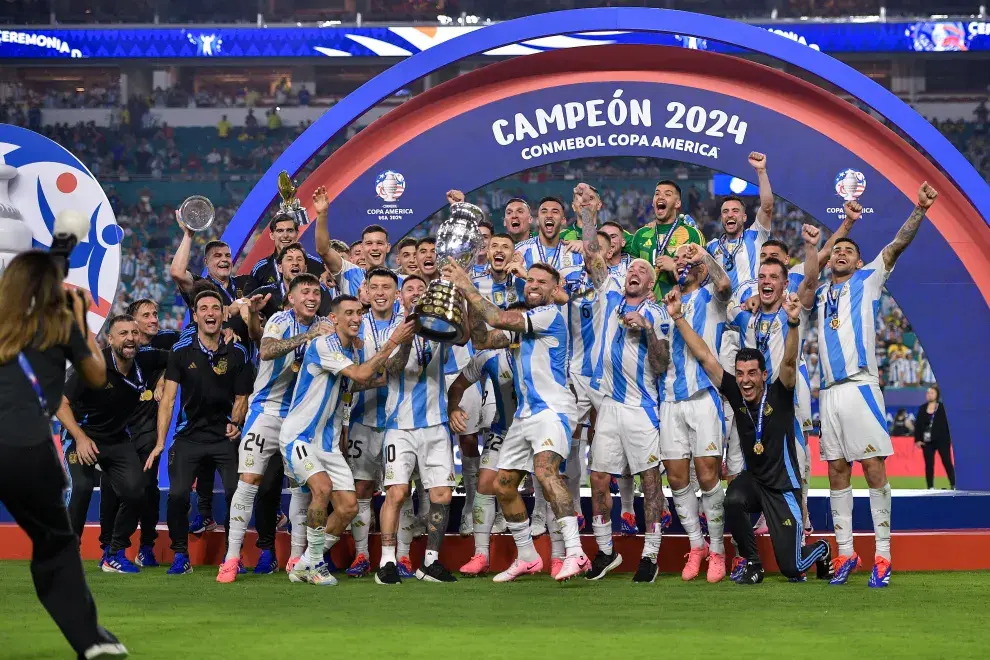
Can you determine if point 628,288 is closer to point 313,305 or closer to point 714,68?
point 313,305

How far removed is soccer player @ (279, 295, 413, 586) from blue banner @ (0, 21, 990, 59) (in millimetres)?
26638

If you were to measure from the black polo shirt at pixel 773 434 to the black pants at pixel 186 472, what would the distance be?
3.53 m

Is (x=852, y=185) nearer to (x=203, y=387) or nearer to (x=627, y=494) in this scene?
(x=627, y=494)

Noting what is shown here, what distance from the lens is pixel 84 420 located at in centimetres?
926

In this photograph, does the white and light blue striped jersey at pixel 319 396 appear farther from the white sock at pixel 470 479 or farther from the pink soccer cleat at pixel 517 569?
the pink soccer cleat at pixel 517 569

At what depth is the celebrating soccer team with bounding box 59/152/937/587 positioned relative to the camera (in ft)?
27.3

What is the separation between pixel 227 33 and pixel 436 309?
98.9 ft

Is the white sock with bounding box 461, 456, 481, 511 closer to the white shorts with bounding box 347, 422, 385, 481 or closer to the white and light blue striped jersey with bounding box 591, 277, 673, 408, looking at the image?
the white shorts with bounding box 347, 422, 385, 481

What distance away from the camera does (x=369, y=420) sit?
8.77 m

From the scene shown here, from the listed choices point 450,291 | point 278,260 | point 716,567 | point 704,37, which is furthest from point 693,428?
point 704,37

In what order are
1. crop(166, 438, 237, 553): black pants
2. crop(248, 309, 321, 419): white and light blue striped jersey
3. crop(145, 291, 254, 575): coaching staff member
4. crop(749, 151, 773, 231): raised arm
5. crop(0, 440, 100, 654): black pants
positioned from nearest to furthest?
crop(0, 440, 100, 654): black pants < crop(248, 309, 321, 419): white and light blue striped jersey < crop(166, 438, 237, 553): black pants < crop(145, 291, 254, 575): coaching staff member < crop(749, 151, 773, 231): raised arm

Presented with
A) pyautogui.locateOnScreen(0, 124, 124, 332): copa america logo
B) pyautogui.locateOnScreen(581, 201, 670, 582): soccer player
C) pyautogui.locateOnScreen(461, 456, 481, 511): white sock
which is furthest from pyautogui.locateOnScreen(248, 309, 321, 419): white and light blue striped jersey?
pyautogui.locateOnScreen(0, 124, 124, 332): copa america logo

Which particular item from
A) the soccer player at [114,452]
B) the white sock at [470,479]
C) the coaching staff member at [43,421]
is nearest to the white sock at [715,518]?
the white sock at [470,479]

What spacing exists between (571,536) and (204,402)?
9.36ft
